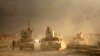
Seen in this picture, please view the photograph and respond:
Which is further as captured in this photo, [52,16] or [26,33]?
[52,16]

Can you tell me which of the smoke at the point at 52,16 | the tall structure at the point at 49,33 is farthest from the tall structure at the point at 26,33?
the tall structure at the point at 49,33

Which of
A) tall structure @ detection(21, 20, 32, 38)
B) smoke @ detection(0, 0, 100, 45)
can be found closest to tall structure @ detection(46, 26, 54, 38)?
smoke @ detection(0, 0, 100, 45)

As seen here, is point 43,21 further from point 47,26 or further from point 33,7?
point 33,7

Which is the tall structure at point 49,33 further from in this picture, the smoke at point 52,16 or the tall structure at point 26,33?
the tall structure at point 26,33

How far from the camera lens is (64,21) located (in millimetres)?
16188

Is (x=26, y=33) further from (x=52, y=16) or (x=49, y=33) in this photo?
(x=52, y=16)

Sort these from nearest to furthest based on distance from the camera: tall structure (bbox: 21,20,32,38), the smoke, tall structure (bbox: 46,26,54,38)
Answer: tall structure (bbox: 46,26,54,38) < tall structure (bbox: 21,20,32,38) < the smoke

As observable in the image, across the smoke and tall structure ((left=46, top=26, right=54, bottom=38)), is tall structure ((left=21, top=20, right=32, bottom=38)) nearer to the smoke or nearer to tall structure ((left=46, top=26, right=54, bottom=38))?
Result: the smoke

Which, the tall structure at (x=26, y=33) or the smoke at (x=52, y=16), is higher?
the smoke at (x=52, y=16)

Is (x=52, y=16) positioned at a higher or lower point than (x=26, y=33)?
higher

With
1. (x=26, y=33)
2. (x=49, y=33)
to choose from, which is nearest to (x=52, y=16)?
(x=49, y=33)

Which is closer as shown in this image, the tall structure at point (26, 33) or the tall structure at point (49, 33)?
the tall structure at point (49, 33)

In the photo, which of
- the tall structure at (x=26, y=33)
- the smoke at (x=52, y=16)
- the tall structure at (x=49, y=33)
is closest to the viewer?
the tall structure at (x=49, y=33)

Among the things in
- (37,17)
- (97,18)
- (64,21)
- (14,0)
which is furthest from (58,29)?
(14,0)
